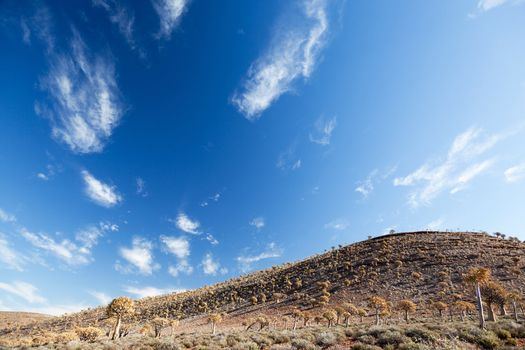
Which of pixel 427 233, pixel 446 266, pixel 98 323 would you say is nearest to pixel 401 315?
pixel 446 266

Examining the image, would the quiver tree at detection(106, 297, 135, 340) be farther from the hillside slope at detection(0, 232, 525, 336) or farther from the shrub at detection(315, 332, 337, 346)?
the shrub at detection(315, 332, 337, 346)

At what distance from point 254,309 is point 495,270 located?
3955cm

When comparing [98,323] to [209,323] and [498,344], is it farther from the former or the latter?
[498,344]

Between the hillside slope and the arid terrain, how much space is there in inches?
5.9

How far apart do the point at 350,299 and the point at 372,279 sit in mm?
7858

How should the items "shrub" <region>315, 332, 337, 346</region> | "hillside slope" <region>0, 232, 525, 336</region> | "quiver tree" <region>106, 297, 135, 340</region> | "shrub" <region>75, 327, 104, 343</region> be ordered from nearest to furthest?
1. "shrub" <region>315, 332, 337, 346</region>
2. "shrub" <region>75, 327, 104, 343</region>
3. "quiver tree" <region>106, 297, 135, 340</region>
4. "hillside slope" <region>0, 232, 525, 336</region>

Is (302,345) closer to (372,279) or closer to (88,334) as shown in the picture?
(88,334)

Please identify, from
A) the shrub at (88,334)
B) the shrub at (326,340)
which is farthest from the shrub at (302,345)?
the shrub at (88,334)

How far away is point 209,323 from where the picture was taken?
4438 cm

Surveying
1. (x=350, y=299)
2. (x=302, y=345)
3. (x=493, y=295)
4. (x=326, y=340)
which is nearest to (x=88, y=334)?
(x=302, y=345)

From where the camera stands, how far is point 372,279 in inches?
1978

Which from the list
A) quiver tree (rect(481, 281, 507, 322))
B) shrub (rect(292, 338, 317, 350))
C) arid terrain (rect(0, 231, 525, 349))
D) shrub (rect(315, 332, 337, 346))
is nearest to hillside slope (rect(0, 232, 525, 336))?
arid terrain (rect(0, 231, 525, 349))

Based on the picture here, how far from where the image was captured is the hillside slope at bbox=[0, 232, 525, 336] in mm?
43969

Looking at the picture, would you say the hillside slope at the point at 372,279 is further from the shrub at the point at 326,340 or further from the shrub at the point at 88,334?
the shrub at the point at 326,340
